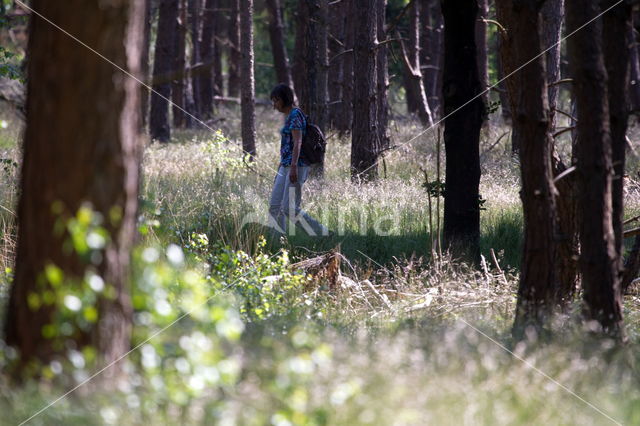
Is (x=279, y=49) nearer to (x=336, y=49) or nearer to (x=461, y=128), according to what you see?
(x=336, y=49)

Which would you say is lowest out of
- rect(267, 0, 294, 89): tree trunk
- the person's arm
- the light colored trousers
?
the light colored trousers

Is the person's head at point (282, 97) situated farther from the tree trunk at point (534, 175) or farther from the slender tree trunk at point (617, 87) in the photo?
the slender tree trunk at point (617, 87)

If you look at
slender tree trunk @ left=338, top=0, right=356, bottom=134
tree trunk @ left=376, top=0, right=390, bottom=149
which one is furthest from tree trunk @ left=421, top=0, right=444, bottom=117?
tree trunk @ left=376, top=0, right=390, bottom=149

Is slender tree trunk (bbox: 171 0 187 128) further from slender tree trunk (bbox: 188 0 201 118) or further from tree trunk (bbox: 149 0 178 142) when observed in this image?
tree trunk (bbox: 149 0 178 142)

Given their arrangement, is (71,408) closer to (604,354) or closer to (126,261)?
(126,261)

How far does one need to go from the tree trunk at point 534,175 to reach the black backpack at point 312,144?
13.3ft

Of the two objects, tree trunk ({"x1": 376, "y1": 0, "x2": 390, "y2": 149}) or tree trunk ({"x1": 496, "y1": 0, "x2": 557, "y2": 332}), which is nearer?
tree trunk ({"x1": 496, "y1": 0, "x2": 557, "y2": 332})

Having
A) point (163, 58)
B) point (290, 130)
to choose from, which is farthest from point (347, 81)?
point (290, 130)

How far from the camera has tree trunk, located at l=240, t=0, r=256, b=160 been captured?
1530 cm

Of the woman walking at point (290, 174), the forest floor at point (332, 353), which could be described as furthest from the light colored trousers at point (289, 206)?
the forest floor at point (332, 353)

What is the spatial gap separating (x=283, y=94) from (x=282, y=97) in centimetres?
4

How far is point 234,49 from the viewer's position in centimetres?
2888

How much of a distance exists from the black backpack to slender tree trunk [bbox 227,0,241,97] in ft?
47.5

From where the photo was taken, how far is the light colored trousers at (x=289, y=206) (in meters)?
9.47
